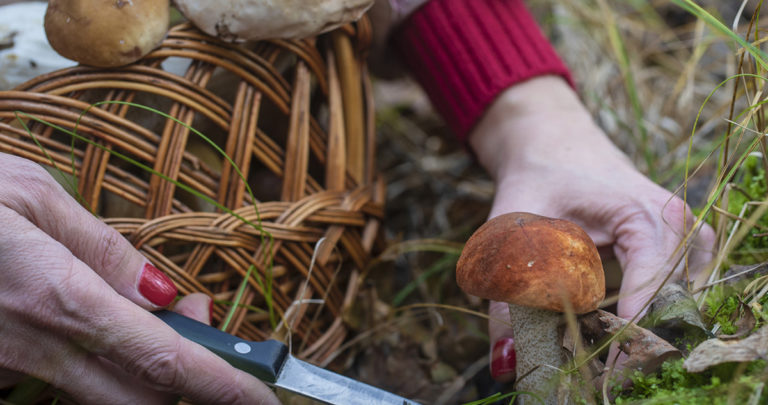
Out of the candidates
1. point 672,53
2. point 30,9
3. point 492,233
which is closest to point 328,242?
point 492,233

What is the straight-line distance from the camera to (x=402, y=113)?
227 cm

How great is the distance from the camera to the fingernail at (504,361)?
897 mm

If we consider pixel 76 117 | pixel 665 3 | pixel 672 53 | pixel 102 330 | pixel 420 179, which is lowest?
pixel 420 179

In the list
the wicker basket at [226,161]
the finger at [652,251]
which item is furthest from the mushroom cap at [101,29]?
the finger at [652,251]

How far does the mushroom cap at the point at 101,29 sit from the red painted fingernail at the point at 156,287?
1.15 ft

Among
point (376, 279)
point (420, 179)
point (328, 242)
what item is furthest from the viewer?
point (420, 179)

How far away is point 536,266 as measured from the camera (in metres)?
0.69

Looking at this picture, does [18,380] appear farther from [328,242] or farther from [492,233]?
[492,233]

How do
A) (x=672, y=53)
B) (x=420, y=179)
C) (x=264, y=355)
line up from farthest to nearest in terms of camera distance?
(x=672, y=53)
(x=420, y=179)
(x=264, y=355)

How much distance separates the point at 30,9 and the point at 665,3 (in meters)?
A: 2.29

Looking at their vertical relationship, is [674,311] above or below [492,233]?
below

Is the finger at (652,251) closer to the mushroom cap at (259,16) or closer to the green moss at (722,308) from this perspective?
the green moss at (722,308)

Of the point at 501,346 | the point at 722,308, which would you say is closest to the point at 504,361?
the point at 501,346

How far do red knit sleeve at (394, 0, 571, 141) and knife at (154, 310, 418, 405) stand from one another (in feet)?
2.66
